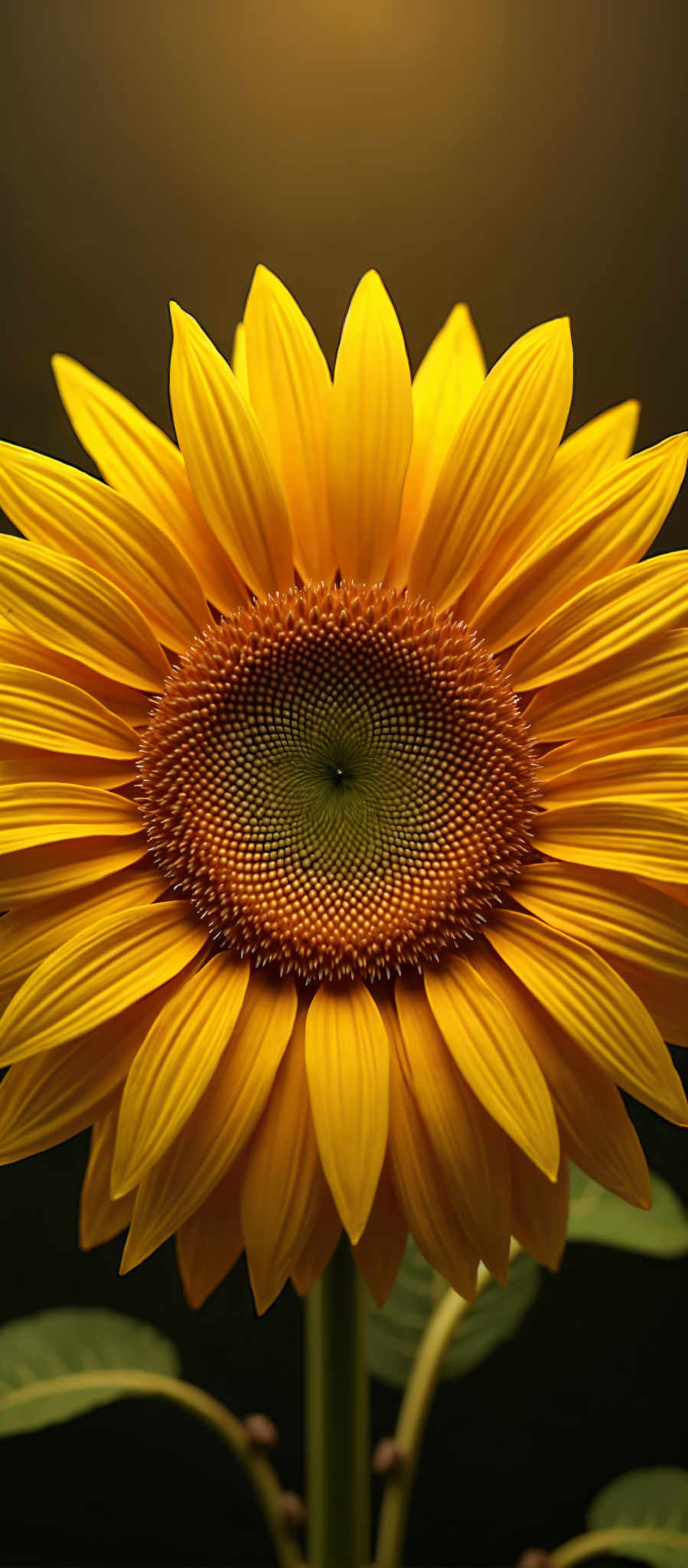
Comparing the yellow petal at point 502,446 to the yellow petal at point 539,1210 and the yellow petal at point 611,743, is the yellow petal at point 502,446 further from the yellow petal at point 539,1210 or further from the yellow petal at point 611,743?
the yellow petal at point 539,1210

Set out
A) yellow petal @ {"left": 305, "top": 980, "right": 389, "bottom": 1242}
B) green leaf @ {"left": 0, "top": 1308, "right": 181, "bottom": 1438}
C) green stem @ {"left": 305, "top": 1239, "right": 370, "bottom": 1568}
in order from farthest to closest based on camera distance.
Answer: green leaf @ {"left": 0, "top": 1308, "right": 181, "bottom": 1438} → green stem @ {"left": 305, "top": 1239, "right": 370, "bottom": 1568} → yellow petal @ {"left": 305, "top": 980, "right": 389, "bottom": 1242}

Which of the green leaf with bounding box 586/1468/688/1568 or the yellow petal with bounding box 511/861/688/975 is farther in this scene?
the green leaf with bounding box 586/1468/688/1568

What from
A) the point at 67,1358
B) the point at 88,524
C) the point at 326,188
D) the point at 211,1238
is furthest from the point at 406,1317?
the point at 326,188

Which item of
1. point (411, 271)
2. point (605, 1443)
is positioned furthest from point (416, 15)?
point (605, 1443)

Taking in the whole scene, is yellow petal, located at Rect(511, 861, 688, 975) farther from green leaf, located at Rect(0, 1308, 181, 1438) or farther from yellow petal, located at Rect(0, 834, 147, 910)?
green leaf, located at Rect(0, 1308, 181, 1438)

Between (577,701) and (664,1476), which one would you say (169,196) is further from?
(664,1476)

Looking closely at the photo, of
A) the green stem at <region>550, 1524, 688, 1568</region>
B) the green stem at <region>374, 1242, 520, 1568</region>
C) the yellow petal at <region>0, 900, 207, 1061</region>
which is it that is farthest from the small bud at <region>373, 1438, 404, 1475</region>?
the yellow petal at <region>0, 900, 207, 1061</region>

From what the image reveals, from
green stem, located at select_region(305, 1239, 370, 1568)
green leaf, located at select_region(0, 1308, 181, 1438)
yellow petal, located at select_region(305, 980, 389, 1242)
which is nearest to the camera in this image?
yellow petal, located at select_region(305, 980, 389, 1242)
